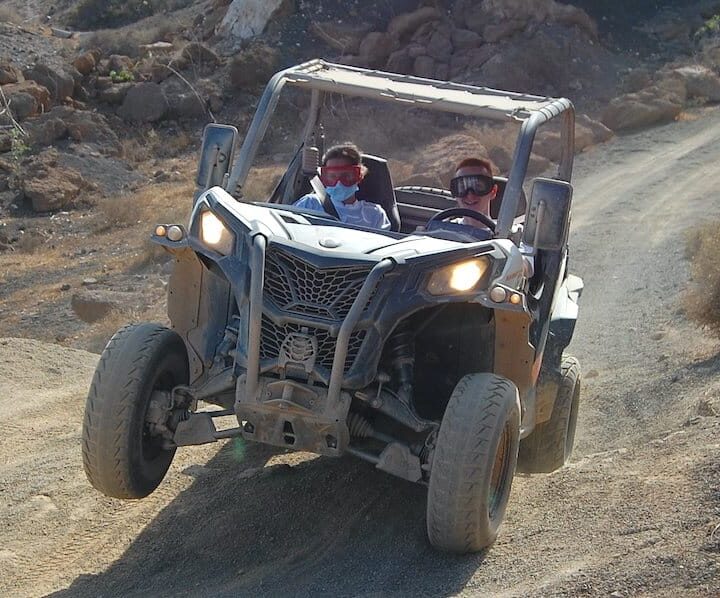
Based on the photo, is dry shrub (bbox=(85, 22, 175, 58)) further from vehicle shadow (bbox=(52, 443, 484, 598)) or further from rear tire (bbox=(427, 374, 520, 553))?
rear tire (bbox=(427, 374, 520, 553))

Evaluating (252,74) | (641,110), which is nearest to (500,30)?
(641,110)

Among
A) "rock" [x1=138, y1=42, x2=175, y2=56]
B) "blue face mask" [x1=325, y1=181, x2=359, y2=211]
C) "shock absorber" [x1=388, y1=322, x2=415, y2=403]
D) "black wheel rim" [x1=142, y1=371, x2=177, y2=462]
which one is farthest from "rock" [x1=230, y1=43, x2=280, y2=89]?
"shock absorber" [x1=388, y1=322, x2=415, y2=403]

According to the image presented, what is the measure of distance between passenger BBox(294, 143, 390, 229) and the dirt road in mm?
1358

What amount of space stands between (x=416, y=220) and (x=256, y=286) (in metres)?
2.42

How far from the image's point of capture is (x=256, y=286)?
16.8 feet

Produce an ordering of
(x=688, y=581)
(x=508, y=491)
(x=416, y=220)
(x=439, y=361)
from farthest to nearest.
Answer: (x=416, y=220) → (x=439, y=361) → (x=508, y=491) → (x=688, y=581)

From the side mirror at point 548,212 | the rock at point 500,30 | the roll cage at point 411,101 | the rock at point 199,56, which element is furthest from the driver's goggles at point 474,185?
the rock at point 199,56

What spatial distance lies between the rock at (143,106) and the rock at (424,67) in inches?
199

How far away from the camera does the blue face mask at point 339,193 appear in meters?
6.54

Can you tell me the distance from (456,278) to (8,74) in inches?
780

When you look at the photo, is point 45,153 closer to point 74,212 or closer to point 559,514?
point 74,212

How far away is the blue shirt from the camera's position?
639cm

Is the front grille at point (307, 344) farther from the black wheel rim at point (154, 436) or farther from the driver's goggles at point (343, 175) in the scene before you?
the driver's goggles at point (343, 175)

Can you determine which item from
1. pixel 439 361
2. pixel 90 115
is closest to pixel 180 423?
pixel 439 361
